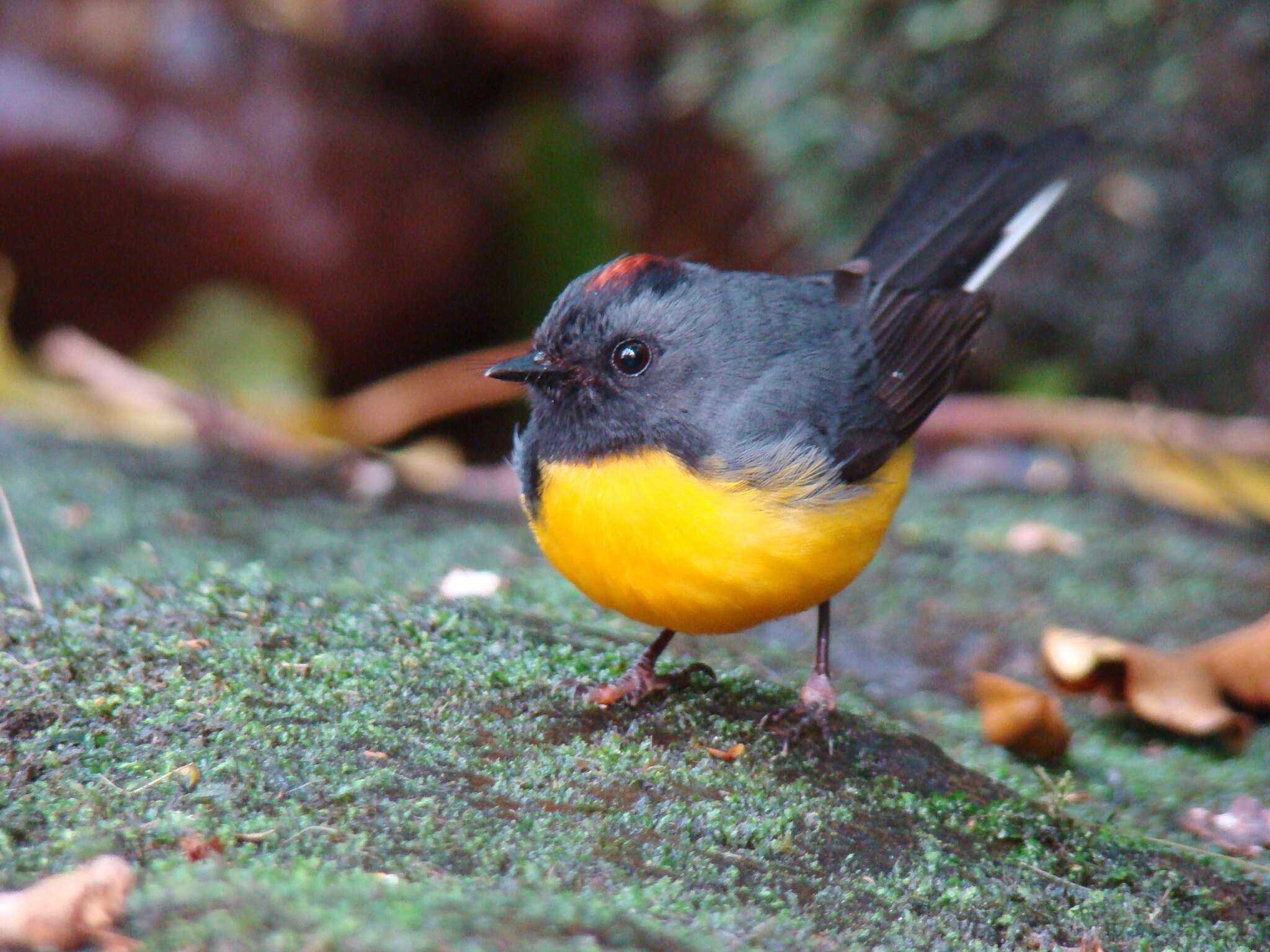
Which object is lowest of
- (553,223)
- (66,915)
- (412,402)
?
(66,915)

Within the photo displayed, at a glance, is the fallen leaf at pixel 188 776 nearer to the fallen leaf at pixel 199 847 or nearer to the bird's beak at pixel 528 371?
the fallen leaf at pixel 199 847

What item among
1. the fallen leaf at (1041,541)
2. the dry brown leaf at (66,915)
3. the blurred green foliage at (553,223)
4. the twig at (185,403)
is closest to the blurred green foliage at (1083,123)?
the blurred green foliage at (553,223)

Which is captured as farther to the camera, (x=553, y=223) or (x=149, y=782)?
(x=553, y=223)

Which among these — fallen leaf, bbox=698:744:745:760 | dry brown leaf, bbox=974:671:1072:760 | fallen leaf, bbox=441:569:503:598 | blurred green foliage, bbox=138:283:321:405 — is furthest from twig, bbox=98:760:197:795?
blurred green foliage, bbox=138:283:321:405

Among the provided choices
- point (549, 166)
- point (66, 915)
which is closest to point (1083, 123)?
point (549, 166)

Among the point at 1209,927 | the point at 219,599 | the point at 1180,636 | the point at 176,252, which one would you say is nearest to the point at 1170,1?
the point at 1180,636

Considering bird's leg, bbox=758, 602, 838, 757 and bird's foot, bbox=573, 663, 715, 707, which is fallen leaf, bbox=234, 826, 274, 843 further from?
bird's leg, bbox=758, 602, 838, 757

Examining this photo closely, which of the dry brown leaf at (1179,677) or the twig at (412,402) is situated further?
the twig at (412,402)

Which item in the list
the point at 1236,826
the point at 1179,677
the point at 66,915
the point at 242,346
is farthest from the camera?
the point at 242,346

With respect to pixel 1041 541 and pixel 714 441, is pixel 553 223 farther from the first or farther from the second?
pixel 714 441
